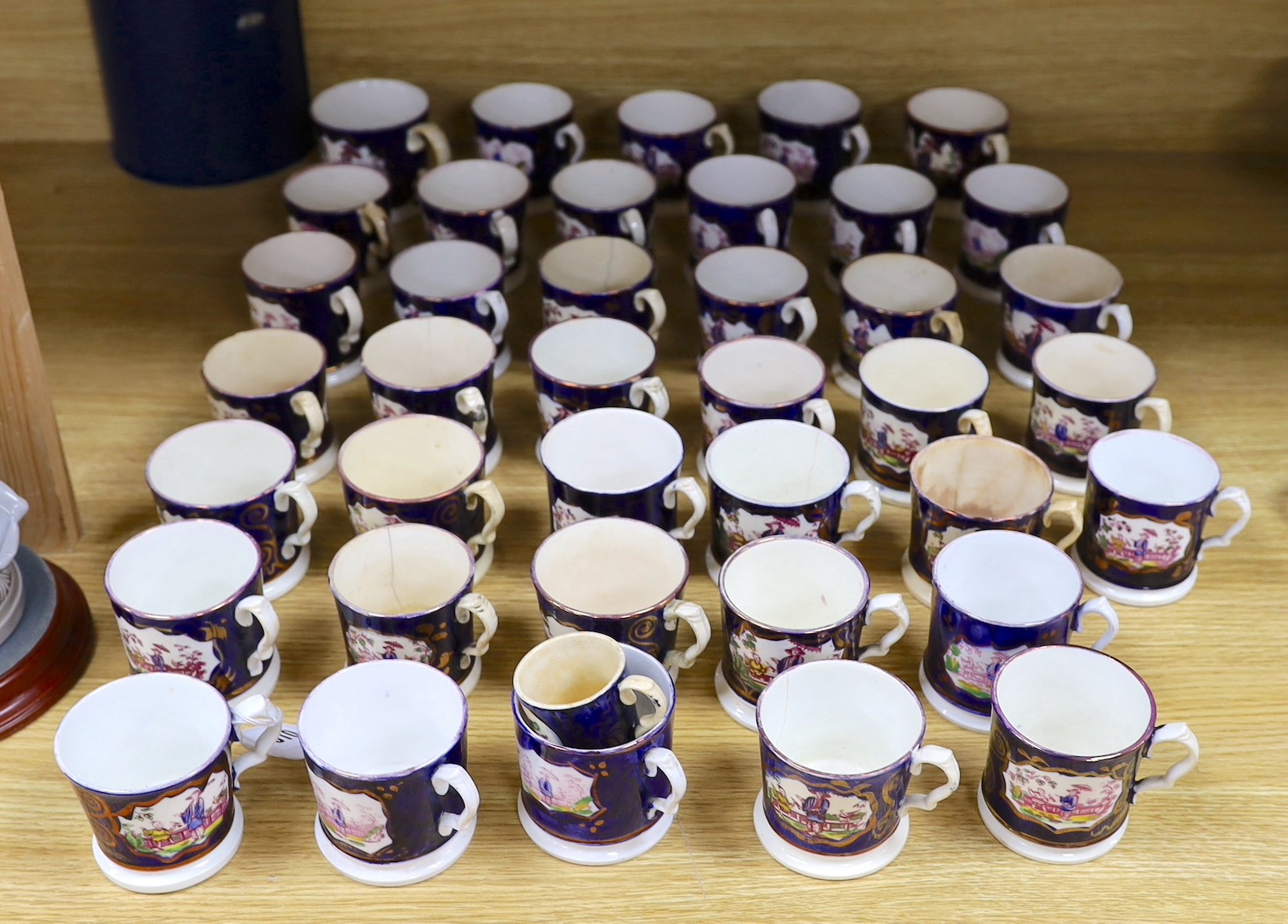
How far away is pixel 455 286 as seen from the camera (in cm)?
130

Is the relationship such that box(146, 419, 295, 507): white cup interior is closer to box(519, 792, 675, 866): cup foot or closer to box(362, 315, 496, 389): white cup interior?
box(362, 315, 496, 389): white cup interior

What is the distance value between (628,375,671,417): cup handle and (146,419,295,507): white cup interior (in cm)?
26

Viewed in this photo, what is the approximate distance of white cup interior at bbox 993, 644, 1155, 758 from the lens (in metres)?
0.88

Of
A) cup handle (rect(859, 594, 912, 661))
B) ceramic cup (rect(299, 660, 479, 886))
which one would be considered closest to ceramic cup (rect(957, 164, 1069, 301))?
cup handle (rect(859, 594, 912, 661))

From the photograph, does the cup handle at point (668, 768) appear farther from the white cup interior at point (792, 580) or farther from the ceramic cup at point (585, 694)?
the white cup interior at point (792, 580)

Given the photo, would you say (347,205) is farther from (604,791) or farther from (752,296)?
(604,791)

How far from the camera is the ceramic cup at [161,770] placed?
0.81m

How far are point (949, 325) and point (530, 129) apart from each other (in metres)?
0.46

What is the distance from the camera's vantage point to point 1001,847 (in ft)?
2.82

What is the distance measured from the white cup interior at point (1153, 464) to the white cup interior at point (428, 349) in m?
0.48

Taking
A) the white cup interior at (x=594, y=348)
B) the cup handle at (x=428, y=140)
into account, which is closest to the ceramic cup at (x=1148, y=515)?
the white cup interior at (x=594, y=348)

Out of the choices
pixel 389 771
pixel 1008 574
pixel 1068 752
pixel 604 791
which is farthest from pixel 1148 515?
pixel 389 771

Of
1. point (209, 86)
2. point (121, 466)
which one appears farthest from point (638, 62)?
point (121, 466)

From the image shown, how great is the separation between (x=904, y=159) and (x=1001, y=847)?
2.71 feet
